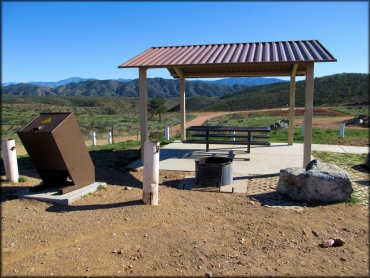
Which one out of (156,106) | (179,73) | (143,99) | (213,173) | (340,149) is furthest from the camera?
(156,106)

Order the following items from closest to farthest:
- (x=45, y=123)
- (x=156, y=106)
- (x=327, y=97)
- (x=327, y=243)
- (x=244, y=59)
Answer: (x=327, y=243), (x=45, y=123), (x=244, y=59), (x=156, y=106), (x=327, y=97)

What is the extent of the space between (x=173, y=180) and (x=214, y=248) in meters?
3.39

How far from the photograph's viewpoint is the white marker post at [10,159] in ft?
21.8

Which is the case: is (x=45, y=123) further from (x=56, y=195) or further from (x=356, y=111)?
(x=356, y=111)

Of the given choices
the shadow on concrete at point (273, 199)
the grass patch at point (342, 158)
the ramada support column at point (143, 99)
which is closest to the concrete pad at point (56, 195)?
the ramada support column at point (143, 99)

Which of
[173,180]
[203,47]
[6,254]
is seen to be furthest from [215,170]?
[203,47]

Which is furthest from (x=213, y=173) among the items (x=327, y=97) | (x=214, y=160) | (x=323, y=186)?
(x=327, y=97)

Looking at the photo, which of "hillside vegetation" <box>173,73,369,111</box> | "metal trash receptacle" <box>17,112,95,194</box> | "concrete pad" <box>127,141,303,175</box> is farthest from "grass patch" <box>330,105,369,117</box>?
"metal trash receptacle" <box>17,112,95,194</box>

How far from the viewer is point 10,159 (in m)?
6.66

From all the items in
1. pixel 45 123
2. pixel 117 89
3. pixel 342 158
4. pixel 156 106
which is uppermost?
pixel 117 89

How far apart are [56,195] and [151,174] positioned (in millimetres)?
1907

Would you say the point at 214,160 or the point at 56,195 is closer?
the point at 56,195

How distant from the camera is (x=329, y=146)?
1117 cm

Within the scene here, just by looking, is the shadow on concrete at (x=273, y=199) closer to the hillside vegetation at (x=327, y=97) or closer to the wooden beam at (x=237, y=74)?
the wooden beam at (x=237, y=74)
